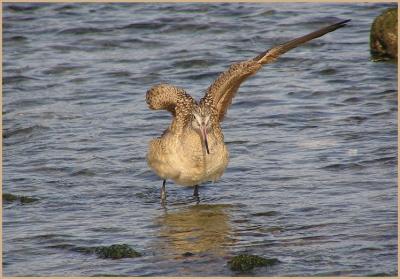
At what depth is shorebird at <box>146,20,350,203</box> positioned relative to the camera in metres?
10.4

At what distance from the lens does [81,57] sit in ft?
58.3

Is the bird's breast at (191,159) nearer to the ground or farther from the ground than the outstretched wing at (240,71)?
nearer to the ground

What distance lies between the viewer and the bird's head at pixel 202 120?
10094 mm

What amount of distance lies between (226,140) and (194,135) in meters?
2.62

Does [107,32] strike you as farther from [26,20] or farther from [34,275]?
[34,275]

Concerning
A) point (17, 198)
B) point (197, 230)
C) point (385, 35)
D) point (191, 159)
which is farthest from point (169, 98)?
point (385, 35)

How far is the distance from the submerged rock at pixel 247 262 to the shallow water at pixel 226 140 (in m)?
0.08

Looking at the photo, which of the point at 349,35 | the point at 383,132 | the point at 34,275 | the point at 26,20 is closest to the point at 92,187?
the point at 34,275

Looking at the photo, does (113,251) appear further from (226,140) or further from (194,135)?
(226,140)

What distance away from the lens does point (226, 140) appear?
13.0 metres

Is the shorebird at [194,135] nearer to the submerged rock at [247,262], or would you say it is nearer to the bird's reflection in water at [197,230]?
the bird's reflection in water at [197,230]

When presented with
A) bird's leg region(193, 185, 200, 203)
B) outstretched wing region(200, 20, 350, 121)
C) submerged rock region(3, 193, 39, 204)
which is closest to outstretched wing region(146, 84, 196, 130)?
outstretched wing region(200, 20, 350, 121)

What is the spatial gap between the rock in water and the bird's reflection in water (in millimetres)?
6196

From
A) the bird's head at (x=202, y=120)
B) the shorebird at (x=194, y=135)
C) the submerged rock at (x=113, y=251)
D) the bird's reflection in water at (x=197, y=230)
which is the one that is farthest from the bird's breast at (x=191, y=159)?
the submerged rock at (x=113, y=251)
